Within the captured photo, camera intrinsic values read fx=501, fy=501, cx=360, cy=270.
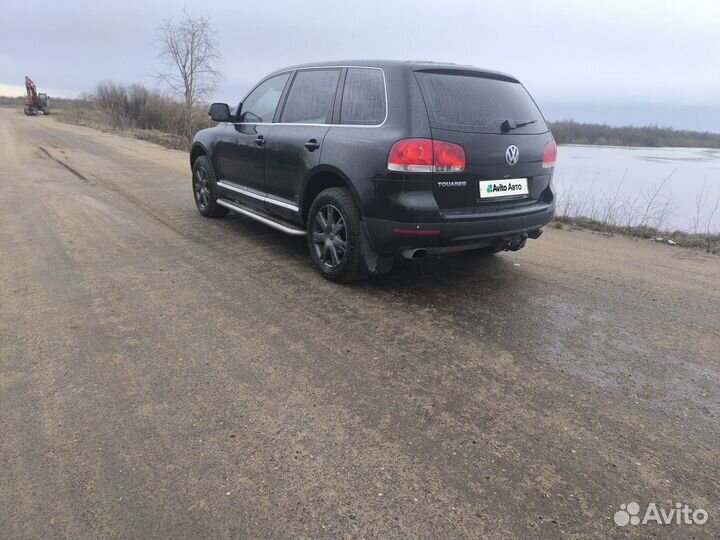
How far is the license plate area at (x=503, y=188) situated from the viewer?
12.8 ft

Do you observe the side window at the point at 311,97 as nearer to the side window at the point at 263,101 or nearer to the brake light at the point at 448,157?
the side window at the point at 263,101

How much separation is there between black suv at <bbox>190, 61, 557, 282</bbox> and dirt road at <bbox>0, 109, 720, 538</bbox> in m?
0.53

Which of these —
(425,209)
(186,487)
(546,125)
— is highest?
(546,125)

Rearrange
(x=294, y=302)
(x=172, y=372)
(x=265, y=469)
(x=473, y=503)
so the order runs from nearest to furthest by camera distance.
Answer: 1. (x=473, y=503)
2. (x=265, y=469)
3. (x=172, y=372)
4. (x=294, y=302)

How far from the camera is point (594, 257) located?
5742 mm

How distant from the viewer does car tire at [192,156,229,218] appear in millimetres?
6465

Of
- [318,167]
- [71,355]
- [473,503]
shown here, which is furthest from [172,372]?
[318,167]

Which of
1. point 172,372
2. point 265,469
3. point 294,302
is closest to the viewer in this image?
point 265,469

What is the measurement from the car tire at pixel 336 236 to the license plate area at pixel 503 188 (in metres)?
1.02

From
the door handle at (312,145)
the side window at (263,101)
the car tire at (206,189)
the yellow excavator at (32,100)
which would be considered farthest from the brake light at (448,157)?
the yellow excavator at (32,100)

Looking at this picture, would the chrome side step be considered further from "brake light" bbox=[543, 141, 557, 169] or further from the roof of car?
"brake light" bbox=[543, 141, 557, 169]

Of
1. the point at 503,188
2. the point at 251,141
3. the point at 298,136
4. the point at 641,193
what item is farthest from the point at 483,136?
the point at 641,193

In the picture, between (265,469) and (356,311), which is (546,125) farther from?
(265,469)

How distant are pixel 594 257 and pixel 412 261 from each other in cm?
219
